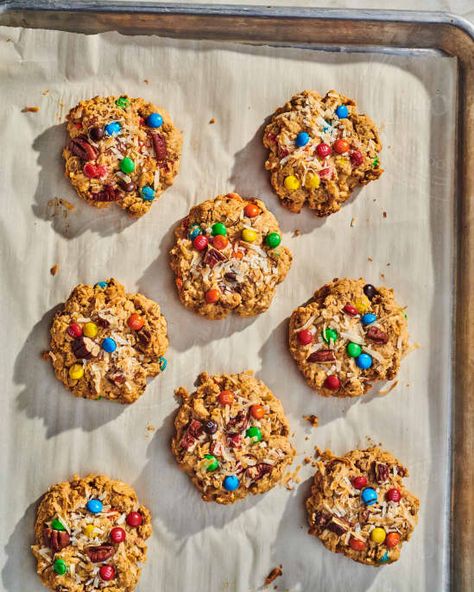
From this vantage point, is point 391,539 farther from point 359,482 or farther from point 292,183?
point 292,183

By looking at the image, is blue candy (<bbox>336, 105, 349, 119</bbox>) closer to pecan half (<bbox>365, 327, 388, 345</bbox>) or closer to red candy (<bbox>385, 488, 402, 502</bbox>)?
pecan half (<bbox>365, 327, 388, 345</bbox>)

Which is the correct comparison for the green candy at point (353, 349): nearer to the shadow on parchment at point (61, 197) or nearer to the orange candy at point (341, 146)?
the orange candy at point (341, 146)

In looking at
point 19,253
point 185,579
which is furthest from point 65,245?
point 185,579

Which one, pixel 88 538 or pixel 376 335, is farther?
pixel 376 335

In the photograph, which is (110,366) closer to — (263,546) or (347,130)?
(263,546)

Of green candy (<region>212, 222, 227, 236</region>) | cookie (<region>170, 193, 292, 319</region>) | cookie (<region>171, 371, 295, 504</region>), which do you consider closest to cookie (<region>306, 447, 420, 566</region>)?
cookie (<region>171, 371, 295, 504</region>)

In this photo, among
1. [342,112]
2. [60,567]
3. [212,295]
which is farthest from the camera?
[342,112]

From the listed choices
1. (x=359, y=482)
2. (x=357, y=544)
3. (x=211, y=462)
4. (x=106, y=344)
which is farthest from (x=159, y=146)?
(x=357, y=544)
